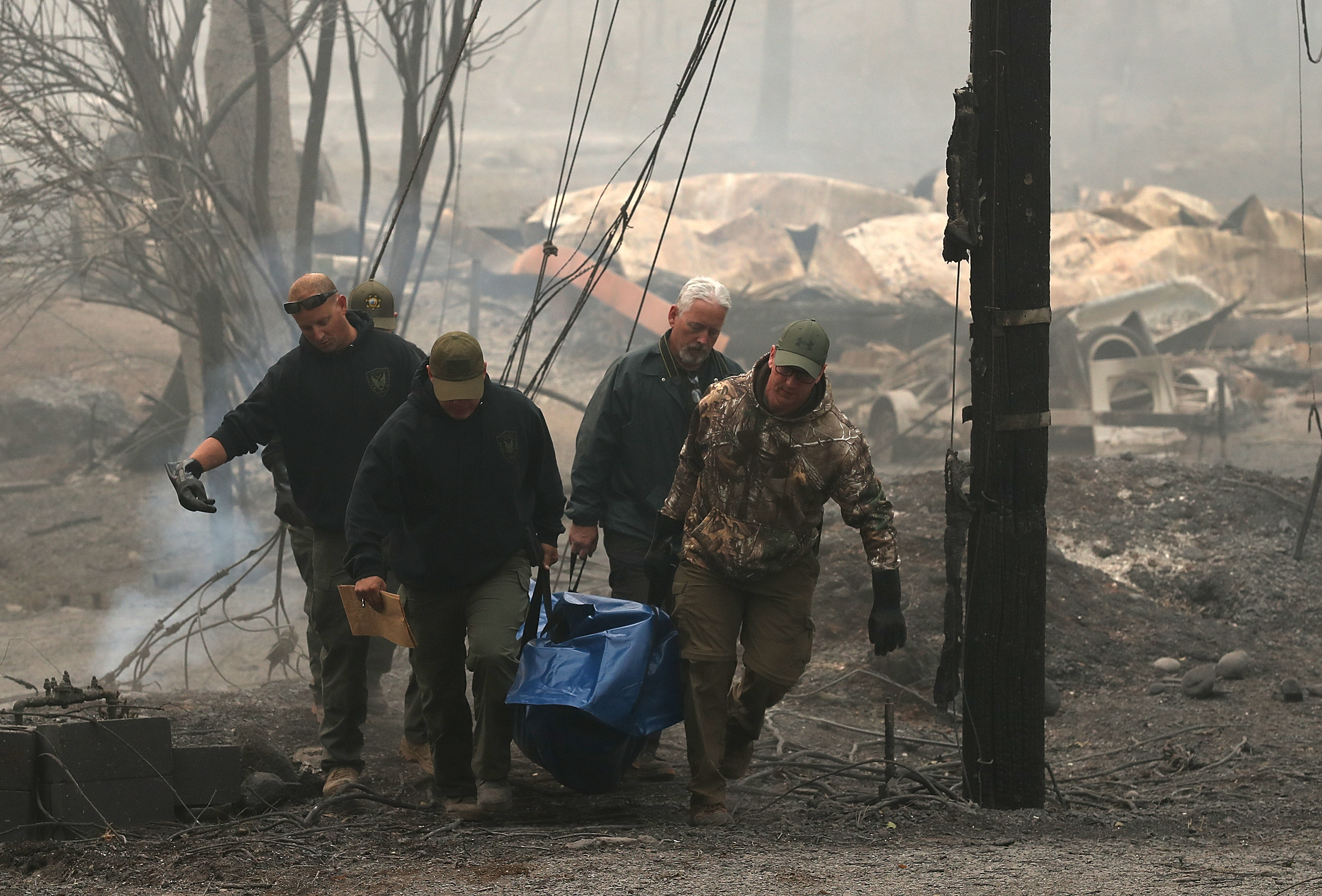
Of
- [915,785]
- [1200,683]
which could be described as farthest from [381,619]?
[1200,683]

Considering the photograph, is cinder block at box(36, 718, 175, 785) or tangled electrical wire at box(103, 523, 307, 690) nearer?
cinder block at box(36, 718, 175, 785)

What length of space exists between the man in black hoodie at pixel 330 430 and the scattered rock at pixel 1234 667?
490cm

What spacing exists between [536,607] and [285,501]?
1.55 metres

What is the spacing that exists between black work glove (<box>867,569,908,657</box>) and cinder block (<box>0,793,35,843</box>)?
9.46 feet

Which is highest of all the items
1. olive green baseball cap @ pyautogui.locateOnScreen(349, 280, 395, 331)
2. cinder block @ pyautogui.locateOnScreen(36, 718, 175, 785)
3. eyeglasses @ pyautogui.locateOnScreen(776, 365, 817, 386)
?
olive green baseball cap @ pyautogui.locateOnScreen(349, 280, 395, 331)

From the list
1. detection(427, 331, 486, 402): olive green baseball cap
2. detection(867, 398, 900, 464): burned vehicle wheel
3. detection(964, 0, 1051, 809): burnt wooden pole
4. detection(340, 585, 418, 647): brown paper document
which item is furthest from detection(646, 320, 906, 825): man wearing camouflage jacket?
detection(867, 398, 900, 464): burned vehicle wheel

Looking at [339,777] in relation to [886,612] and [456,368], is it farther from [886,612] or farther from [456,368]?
[886,612]

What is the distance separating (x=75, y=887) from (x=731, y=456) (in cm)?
248

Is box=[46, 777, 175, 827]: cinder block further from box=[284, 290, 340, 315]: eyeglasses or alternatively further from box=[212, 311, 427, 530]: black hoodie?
box=[284, 290, 340, 315]: eyeglasses

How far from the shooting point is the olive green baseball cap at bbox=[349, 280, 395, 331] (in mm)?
6453

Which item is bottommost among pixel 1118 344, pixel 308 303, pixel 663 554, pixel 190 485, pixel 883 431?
Answer: pixel 663 554

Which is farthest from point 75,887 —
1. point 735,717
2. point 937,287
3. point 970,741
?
point 937,287

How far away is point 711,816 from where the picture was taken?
4.68 metres

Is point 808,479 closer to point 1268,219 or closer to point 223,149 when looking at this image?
point 223,149
